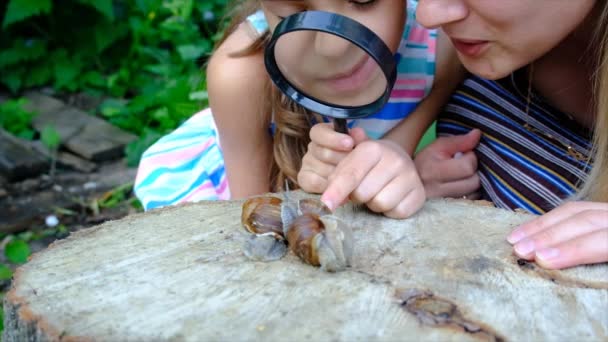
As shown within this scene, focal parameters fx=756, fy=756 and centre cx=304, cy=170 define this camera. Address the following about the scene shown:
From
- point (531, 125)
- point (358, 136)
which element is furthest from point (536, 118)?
point (358, 136)

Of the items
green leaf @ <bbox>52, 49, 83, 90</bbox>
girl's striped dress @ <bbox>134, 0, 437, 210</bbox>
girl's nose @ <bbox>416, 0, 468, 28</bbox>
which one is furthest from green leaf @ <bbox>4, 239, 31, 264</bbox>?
girl's nose @ <bbox>416, 0, 468, 28</bbox>

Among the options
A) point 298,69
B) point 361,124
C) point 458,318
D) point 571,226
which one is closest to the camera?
point 458,318

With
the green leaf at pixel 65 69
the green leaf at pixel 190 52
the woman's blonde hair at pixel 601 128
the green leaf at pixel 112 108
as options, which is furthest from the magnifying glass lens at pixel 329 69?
the green leaf at pixel 65 69

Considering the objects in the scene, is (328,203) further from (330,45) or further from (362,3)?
(362,3)

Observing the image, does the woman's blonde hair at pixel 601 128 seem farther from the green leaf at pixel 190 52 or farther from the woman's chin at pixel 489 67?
the green leaf at pixel 190 52

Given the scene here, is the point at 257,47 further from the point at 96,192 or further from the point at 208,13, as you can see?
the point at 208,13

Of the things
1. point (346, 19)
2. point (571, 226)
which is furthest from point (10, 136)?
point (571, 226)
